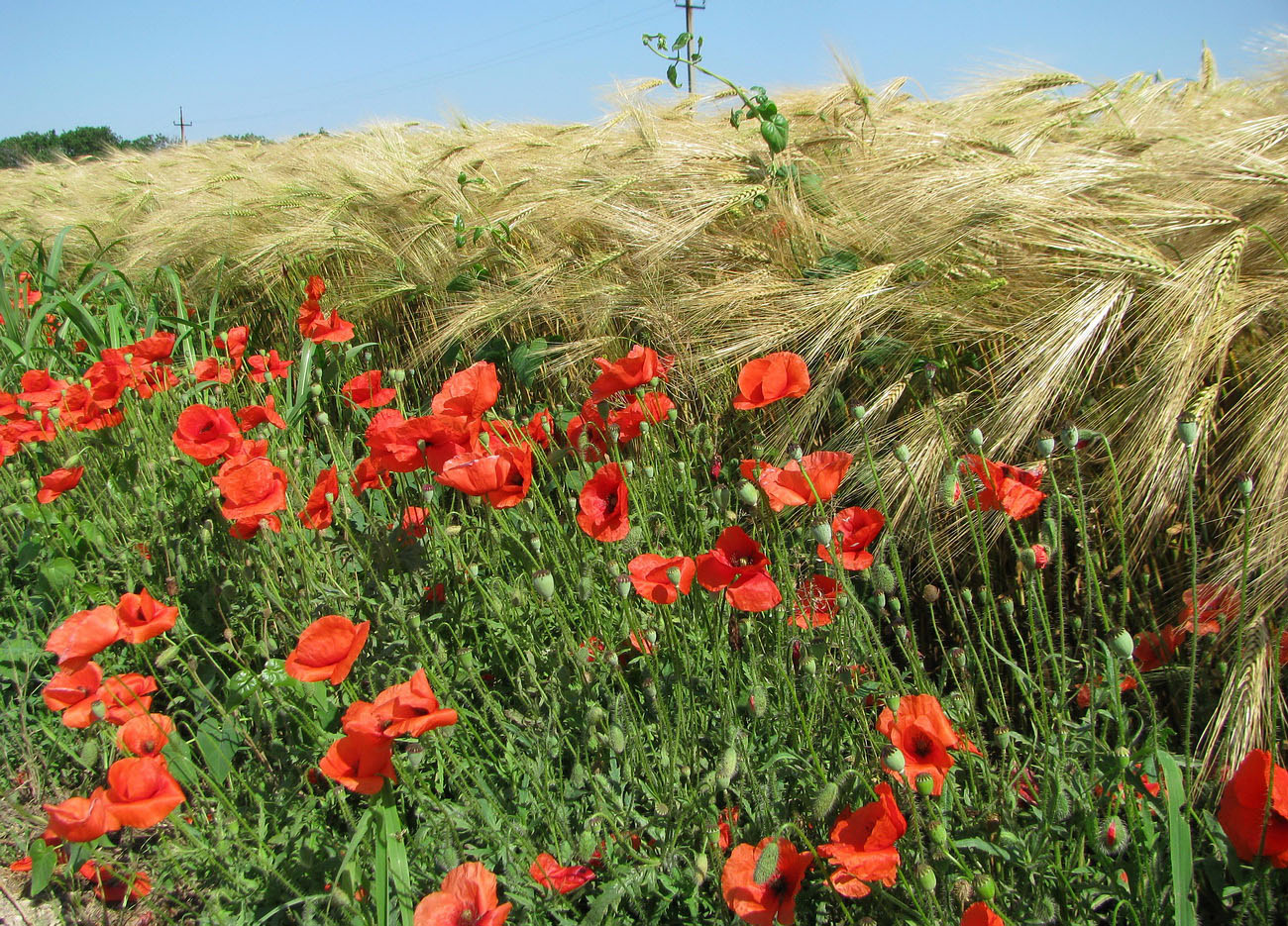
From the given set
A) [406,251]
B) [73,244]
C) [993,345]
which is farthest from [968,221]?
[73,244]

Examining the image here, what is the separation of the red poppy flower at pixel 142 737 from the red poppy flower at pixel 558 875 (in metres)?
0.61

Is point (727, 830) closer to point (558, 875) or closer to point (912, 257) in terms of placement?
point (558, 875)

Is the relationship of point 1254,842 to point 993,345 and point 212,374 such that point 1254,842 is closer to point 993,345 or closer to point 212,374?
point 993,345

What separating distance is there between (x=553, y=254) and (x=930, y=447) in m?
1.48

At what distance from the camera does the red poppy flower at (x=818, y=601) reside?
1.43 m

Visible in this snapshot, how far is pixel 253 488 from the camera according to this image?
5.03 feet

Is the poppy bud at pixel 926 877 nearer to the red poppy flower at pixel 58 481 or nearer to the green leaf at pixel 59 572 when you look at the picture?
the red poppy flower at pixel 58 481

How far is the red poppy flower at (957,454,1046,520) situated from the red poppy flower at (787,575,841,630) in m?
0.28

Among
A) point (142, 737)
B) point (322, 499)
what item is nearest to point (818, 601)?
point (322, 499)

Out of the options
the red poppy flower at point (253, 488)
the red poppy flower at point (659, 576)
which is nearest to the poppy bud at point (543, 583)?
the red poppy flower at point (659, 576)

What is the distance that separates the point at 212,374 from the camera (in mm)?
2543

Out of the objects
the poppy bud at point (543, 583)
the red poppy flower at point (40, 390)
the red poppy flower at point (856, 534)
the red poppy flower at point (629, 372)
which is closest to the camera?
the poppy bud at point (543, 583)

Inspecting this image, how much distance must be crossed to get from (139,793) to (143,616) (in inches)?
14.9

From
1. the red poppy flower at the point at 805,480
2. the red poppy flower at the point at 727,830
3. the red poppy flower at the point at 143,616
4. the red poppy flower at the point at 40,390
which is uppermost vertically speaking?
the red poppy flower at the point at 40,390
